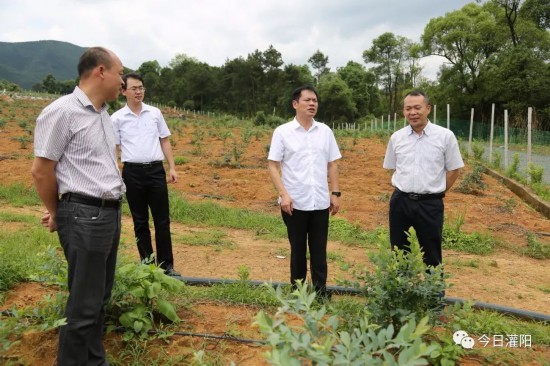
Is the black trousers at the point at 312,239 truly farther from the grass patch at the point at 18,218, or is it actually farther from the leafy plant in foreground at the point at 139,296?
the grass patch at the point at 18,218

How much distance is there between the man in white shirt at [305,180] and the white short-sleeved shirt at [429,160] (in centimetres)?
61

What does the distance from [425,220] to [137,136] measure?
242 cm

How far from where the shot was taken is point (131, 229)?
5.86 meters

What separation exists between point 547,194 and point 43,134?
28.5ft

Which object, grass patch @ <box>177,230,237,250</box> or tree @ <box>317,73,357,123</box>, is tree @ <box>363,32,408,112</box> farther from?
grass patch @ <box>177,230,237,250</box>

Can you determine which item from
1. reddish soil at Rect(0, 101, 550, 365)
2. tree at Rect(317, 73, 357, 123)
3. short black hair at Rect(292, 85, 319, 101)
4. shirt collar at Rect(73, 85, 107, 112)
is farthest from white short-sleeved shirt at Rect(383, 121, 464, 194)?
tree at Rect(317, 73, 357, 123)

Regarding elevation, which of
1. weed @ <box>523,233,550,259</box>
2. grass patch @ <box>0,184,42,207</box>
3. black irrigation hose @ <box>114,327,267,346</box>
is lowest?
weed @ <box>523,233,550,259</box>

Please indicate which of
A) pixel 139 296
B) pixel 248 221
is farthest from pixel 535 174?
pixel 139 296

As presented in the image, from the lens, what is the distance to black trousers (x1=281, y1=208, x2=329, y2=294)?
316cm

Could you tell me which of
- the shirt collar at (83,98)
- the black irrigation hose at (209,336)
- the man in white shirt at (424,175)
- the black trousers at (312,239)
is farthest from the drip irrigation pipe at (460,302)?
the shirt collar at (83,98)

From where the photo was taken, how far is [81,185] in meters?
2.04

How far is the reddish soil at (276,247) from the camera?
2.78 meters

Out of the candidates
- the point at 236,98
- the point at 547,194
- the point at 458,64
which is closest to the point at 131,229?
the point at 547,194

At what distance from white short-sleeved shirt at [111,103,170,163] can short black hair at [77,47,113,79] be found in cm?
166
